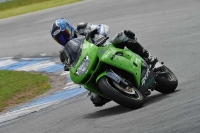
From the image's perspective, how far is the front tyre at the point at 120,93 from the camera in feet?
24.0

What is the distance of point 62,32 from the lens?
8133 millimetres

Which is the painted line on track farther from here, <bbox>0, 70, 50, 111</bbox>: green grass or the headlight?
the headlight

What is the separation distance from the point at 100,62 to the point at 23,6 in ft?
57.3

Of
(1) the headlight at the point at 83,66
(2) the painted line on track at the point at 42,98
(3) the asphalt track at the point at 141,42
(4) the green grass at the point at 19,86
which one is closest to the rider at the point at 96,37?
(1) the headlight at the point at 83,66

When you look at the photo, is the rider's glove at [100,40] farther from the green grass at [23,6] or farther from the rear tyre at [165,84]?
the green grass at [23,6]

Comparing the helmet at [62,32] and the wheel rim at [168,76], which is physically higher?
the helmet at [62,32]

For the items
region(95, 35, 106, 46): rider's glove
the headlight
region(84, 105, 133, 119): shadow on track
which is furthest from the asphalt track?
region(95, 35, 106, 46): rider's glove

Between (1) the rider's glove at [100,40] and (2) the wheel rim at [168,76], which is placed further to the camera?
(2) the wheel rim at [168,76]

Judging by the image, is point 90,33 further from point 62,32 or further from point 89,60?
point 89,60

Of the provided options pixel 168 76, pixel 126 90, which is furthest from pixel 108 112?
pixel 168 76

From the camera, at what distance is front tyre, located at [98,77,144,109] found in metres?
7.32

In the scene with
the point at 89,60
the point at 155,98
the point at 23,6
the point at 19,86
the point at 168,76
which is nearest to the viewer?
the point at 89,60

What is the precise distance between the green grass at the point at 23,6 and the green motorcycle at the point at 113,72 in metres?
15.5

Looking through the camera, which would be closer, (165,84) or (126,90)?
(126,90)
